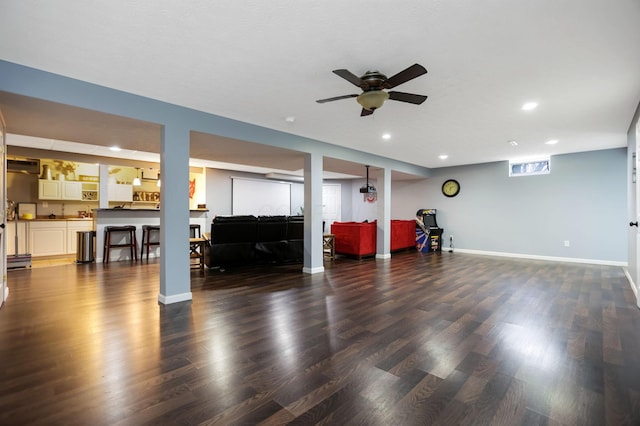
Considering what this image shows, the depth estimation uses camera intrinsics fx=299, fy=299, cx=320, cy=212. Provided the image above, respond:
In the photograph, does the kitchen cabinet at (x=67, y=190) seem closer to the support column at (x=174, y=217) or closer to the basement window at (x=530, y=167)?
the support column at (x=174, y=217)

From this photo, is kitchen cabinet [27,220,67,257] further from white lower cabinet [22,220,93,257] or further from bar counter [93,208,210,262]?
bar counter [93,208,210,262]

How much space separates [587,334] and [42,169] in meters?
10.2

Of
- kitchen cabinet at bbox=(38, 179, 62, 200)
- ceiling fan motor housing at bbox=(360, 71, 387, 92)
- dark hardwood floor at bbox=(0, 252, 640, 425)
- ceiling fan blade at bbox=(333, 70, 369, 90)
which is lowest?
dark hardwood floor at bbox=(0, 252, 640, 425)

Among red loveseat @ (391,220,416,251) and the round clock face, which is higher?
the round clock face

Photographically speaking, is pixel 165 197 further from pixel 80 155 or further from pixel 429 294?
pixel 80 155

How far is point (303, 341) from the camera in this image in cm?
246

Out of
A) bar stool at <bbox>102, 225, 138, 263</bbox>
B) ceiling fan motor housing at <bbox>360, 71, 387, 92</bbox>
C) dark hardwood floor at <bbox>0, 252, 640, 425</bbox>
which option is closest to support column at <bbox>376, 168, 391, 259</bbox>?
dark hardwood floor at <bbox>0, 252, 640, 425</bbox>

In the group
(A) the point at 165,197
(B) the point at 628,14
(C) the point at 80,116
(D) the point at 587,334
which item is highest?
(B) the point at 628,14

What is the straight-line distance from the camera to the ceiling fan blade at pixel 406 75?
7.44ft

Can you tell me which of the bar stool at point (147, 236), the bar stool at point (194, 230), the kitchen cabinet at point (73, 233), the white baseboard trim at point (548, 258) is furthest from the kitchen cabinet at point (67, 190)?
the white baseboard trim at point (548, 258)

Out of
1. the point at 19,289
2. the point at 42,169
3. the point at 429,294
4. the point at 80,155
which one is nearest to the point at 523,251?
the point at 429,294

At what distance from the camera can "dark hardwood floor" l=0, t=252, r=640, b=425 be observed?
1591 mm

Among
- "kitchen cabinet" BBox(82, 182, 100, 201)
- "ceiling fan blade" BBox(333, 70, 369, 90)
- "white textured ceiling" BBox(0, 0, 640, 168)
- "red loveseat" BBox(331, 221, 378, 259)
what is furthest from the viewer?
"kitchen cabinet" BBox(82, 182, 100, 201)

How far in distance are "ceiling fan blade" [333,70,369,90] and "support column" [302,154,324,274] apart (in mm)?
2630
